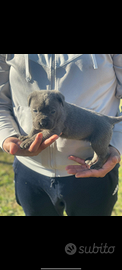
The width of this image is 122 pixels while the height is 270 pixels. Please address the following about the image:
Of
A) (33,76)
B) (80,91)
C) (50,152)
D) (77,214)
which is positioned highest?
(33,76)

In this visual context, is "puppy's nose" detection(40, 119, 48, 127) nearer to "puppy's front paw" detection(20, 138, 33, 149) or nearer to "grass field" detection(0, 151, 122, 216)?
"puppy's front paw" detection(20, 138, 33, 149)

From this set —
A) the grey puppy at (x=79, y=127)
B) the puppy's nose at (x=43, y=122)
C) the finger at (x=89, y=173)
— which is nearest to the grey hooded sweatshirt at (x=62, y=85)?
the grey puppy at (x=79, y=127)

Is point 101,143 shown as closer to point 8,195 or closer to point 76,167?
point 76,167

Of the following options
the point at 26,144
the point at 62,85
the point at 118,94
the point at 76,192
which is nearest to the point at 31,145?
the point at 26,144

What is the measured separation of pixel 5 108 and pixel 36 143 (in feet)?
2.64

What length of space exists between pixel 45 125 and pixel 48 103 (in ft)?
0.56

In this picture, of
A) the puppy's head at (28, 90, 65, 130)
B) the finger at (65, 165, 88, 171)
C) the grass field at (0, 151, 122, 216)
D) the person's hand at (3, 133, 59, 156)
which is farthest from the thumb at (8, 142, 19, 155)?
the grass field at (0, 151, 122, 216)

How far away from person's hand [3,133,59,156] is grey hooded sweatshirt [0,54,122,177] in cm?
14

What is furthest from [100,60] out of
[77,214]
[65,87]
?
[77,214]

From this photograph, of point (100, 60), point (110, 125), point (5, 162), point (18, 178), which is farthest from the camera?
point (5, 162)

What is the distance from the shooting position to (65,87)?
1.81m

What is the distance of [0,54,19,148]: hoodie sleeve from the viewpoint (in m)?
2.05

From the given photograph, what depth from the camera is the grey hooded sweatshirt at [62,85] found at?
5.84ft

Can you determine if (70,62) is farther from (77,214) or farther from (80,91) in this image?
(77,214)
